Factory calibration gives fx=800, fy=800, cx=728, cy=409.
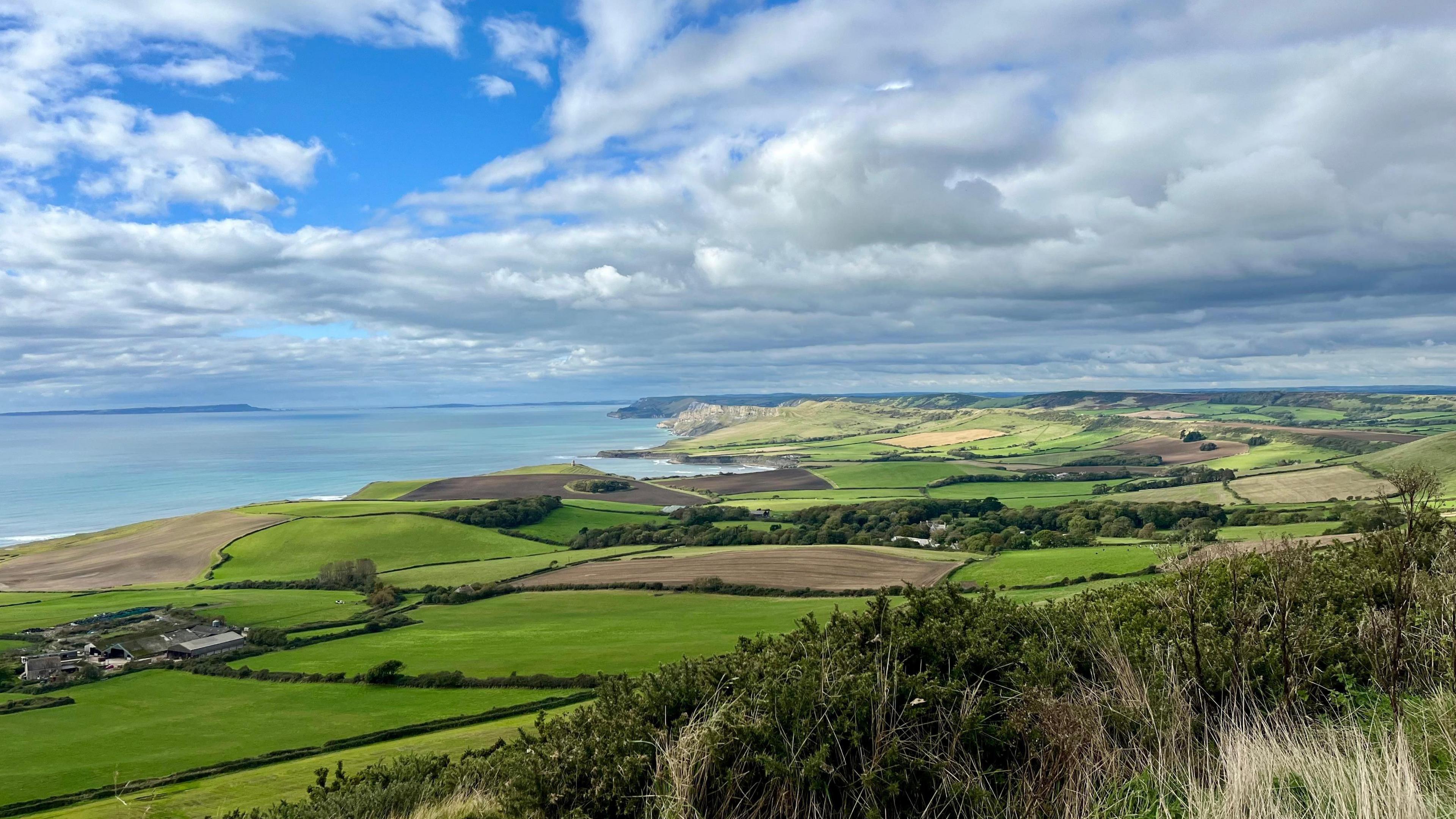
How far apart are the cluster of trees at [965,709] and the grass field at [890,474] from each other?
4770 inches

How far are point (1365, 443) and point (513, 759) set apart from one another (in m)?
162

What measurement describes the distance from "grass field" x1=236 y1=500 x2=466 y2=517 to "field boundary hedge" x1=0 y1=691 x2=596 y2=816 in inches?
2702

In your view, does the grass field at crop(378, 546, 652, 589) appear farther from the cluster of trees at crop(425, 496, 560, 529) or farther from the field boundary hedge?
the field boundary hedge

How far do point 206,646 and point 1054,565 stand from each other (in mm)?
56802

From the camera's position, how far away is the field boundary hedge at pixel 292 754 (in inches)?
1045

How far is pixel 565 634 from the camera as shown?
49125 mm

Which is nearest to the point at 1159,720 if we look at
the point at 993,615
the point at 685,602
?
the point at 993,615

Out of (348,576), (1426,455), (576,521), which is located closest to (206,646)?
(348,576)

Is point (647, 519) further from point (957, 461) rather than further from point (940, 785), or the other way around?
point (940, 785)

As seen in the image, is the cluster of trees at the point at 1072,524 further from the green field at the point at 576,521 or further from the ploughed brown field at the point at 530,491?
the ploughed brown field at the point at 530,491

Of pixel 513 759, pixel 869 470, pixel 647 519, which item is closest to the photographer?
pixel 513 759

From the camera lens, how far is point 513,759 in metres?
10.0

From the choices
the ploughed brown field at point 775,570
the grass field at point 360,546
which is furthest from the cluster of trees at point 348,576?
the ploughed brown field at point 775,570

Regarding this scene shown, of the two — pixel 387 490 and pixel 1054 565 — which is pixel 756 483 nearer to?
pixel 387 490
